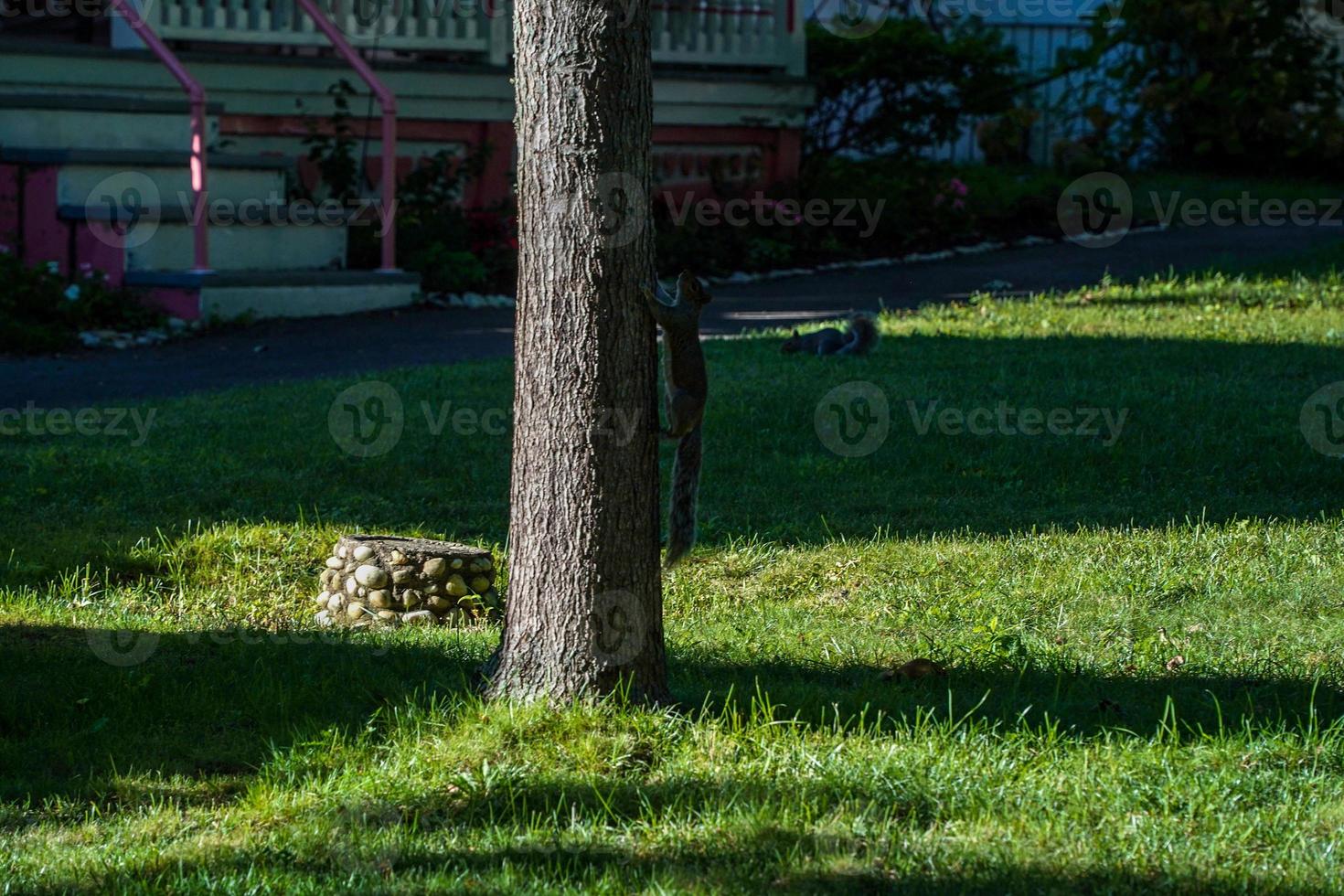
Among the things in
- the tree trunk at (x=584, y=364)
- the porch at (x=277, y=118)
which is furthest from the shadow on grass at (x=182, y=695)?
the porch at (x=277, y=118)

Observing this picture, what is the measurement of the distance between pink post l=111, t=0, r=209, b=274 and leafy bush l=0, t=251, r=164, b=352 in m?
0.62

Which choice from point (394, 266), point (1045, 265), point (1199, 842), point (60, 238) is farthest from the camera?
point (1045, 265)

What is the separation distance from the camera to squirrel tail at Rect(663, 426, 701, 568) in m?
4.99

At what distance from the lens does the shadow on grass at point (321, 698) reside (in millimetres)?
4363

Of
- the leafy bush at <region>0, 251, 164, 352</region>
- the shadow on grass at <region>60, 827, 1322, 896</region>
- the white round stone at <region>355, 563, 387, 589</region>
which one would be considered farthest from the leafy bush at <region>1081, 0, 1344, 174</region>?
the shadow on grass at <region>60, 827, 1322, 896</region>

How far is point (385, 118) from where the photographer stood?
12.9 m

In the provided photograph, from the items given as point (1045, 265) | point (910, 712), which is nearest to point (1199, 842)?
point (910, 712)

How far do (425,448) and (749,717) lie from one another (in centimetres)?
420

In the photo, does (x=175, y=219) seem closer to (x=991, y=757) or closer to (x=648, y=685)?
(x=648, y=685)

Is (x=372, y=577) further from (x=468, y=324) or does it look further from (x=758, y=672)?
(x=468, y=324)

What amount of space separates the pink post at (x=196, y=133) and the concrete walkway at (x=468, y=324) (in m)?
0.71

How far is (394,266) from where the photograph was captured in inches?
526

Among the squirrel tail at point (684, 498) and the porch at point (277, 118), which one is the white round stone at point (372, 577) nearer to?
the squirrel tail at point (684, 498)

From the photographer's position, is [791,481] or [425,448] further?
[425,448]
